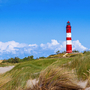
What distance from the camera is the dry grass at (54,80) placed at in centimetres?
594

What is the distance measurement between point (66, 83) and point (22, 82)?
77.6 inches

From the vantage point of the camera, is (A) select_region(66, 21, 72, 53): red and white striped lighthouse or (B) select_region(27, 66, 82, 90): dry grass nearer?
(B) select_region(27, 66, 82, 90): dry grass

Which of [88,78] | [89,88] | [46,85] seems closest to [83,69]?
[88,78]

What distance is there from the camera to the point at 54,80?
6023mm

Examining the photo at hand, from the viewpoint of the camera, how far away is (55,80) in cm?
604

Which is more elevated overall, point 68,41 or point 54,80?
point 68,41

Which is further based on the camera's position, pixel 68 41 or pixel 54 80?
pixel 68 41

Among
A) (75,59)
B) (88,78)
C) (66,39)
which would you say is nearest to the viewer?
(88,78)

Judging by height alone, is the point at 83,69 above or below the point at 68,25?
below

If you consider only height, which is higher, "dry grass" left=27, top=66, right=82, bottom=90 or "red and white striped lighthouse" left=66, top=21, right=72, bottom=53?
"red and white striped lighthouse" left=66, top=21, right=72, bottom=53

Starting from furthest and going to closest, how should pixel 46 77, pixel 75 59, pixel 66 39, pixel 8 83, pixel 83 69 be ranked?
1. pixel 66 39
2. pixel 75 59
3. pixel 83 69
4. pixel 46 77
5. pixel 8 83

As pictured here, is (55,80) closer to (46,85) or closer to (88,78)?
(46,85)

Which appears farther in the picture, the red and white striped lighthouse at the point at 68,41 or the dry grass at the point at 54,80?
the red and white striped lighthouse at the point at 68,41

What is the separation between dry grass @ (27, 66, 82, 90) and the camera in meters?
5.94
